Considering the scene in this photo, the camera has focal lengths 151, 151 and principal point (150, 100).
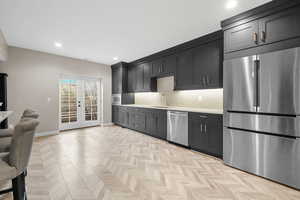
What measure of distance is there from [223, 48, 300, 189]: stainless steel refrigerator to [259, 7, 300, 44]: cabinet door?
0.79 ft

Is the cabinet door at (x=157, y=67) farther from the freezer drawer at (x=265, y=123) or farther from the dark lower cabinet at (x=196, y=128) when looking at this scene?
the freezer drawer at (x=265, y=123)

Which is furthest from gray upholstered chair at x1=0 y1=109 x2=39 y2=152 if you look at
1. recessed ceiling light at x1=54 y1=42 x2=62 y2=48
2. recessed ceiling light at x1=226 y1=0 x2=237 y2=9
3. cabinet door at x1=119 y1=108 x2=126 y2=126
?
cabinet door at x1=119 y1=108 x2=126 y2=126

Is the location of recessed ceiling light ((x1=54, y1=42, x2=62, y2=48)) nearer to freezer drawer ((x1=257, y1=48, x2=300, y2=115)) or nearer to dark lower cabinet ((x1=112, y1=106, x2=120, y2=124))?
dark lower cabinet ((x1=112, y1=106, x2=120, y2=124))

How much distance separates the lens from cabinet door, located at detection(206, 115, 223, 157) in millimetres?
3009

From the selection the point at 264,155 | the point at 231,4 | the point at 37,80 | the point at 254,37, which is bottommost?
the point at 264,155

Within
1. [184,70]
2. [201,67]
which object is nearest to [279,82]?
[201,67]

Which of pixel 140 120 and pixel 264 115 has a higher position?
pixel 264 115

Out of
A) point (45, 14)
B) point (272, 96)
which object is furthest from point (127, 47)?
point (272, 96)

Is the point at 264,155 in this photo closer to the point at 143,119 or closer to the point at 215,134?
the point at 215,134

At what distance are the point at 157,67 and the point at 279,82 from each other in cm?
330

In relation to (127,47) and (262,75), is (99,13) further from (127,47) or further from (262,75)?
(262,75)

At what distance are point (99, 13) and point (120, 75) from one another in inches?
144

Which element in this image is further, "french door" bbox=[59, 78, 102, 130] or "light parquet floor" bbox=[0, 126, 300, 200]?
"french door" bbox=[59, 78, 102, 130]

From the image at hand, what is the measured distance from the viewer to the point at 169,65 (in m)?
4.53
